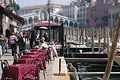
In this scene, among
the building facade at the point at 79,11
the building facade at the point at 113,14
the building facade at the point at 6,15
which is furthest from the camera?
the building facade at the point at 79,11

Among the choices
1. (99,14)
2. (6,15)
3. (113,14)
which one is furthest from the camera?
(99,14)

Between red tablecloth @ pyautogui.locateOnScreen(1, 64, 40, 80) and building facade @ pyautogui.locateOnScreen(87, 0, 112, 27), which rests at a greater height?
red tablecloth @ pyautogui.locateOnScreen(1, 64, 40, 80)

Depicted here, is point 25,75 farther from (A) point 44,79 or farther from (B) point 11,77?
(A) point 44,79

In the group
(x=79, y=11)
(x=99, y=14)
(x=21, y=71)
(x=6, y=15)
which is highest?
(x=6, y=15)

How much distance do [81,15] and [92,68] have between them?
99.3 m

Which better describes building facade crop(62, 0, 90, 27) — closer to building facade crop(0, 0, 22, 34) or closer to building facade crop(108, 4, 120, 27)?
building facade crop(108, 4, 120, 27)

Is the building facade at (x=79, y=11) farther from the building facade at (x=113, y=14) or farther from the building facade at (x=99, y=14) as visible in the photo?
the building facade at (x=113, y=14)

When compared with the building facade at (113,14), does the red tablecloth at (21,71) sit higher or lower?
higher

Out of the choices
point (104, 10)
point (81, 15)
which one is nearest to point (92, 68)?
point (104, 10)

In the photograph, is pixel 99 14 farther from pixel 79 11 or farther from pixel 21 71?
pixel 21 71

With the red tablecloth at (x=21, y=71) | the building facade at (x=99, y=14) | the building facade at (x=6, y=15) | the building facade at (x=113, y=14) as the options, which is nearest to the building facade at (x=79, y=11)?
the building facade at (x=99, y=14)

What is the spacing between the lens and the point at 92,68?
16016 mm

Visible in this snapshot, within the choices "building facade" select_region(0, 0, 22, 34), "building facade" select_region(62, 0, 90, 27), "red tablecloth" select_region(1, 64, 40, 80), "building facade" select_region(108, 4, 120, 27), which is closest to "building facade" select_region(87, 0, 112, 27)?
"building facade" select_region(108, 4, 120, 27)

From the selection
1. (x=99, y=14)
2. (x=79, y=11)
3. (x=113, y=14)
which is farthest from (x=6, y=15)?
(x=79, y=11)
